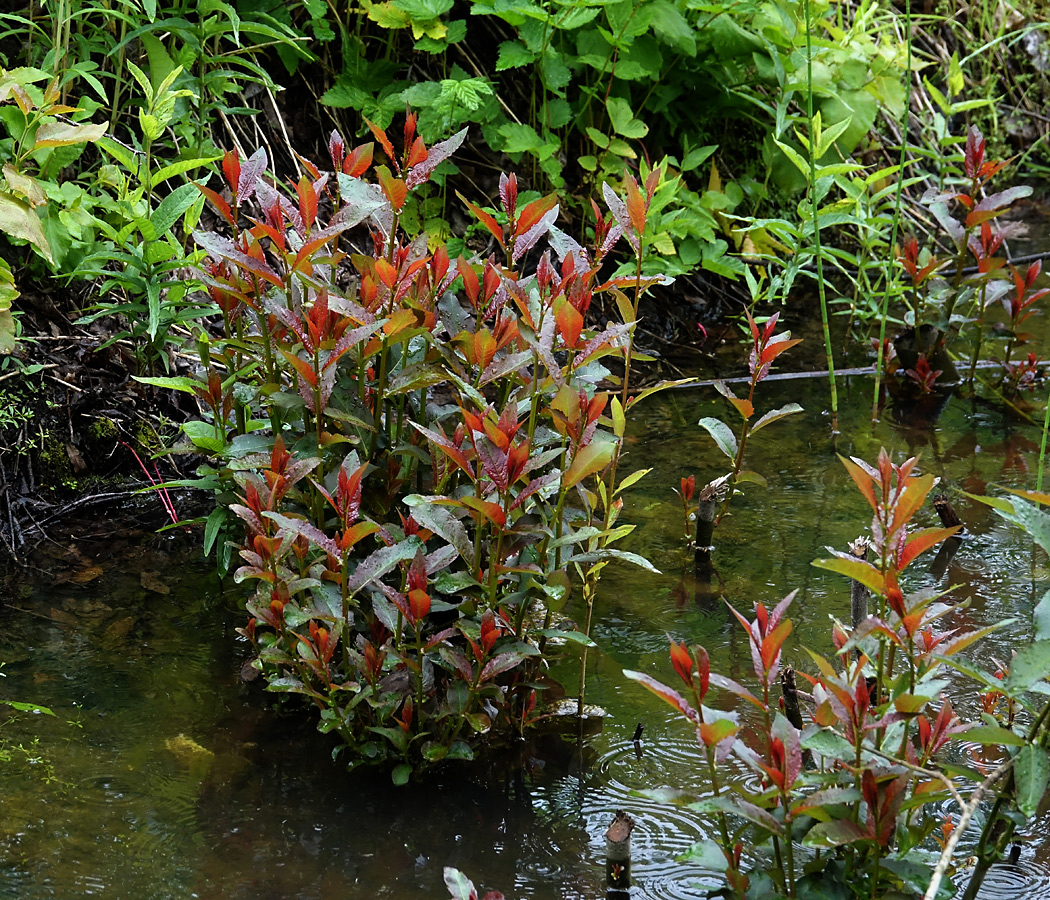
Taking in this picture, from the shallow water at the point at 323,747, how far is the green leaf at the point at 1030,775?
393 mm

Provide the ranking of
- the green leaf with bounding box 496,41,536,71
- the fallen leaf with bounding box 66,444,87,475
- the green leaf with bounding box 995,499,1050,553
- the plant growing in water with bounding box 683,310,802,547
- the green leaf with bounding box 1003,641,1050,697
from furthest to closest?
the green leaf with bounding box 496,41,536,71
the fallen leaf with bounding box 66,444,87,475
the plant growing in water with bounding box 683,310,802,547
the green leaf with bounding box 995,499,1050,553
the green leaf with bounding box 1003,641,1050,697

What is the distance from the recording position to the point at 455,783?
2.01m

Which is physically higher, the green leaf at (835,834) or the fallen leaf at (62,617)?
the green leaf at (835,834)

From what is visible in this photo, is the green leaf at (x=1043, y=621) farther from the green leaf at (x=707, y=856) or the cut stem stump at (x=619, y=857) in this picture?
the cut stem stump at (x=619, y=857)

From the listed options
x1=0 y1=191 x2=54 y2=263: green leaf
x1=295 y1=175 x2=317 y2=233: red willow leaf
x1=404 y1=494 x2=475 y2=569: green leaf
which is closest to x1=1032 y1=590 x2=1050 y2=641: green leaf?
x1=404 y1=494 x2=475 y2=569: green leaf

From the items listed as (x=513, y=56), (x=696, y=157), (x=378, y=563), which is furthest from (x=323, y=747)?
(x=696, y=157)

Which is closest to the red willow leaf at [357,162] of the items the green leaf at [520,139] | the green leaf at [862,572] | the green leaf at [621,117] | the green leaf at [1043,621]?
the green leaf at [862,572]

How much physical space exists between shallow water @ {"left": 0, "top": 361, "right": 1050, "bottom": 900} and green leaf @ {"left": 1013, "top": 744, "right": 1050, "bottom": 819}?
0.39 m

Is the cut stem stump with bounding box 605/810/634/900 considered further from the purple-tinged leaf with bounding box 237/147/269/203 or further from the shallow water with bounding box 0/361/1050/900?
the purple-tinged leaf with bounding box 237/147/269/203

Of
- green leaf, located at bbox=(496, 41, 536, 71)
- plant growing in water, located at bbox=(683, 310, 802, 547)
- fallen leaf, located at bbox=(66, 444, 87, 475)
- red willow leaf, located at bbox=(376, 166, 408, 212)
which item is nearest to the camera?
red willow leaf, located at bbox=(376, 166, 408, 212)

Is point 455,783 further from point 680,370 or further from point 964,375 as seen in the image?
point 964,375

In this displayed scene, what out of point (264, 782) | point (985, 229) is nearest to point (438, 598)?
point (264, 782)

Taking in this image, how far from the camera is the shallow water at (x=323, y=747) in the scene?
1.79m

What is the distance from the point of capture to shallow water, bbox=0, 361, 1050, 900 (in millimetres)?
1786
